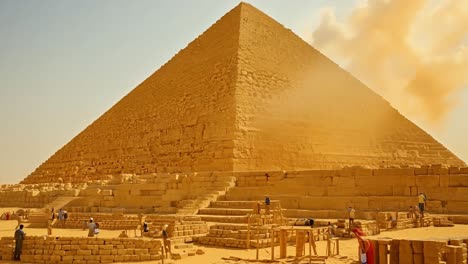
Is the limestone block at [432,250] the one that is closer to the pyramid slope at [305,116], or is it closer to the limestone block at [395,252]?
the limestone block at [395,252]

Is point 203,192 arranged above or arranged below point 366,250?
above

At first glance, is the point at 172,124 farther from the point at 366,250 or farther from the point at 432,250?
the point at 432,250

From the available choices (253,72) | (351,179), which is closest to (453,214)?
(351,179)

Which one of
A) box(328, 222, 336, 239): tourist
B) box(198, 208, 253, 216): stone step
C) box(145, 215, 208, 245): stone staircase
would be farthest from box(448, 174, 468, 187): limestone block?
box(145, 215, 208, 245): stone staircase

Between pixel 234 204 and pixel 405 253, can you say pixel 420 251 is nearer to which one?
pixel 405 253

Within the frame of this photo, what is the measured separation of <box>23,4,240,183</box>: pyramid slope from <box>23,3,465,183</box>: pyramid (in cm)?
8

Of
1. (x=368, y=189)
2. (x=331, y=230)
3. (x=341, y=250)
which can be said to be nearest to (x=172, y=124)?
(x=368, y=189)

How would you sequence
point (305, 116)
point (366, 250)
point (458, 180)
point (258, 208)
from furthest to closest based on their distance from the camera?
point (305, 116) → point (458, 180) → point (258, 208) → point (366, 250)

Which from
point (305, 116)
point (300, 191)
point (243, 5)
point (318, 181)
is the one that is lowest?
point (300, 191)

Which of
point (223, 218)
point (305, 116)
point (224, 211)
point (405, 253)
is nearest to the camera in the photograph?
point (405, 253)

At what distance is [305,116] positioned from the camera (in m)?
26.5

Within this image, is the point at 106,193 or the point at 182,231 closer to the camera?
the point at 182,231

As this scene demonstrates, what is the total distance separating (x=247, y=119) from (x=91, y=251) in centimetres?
1500

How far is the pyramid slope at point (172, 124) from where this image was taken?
77.8 feet
